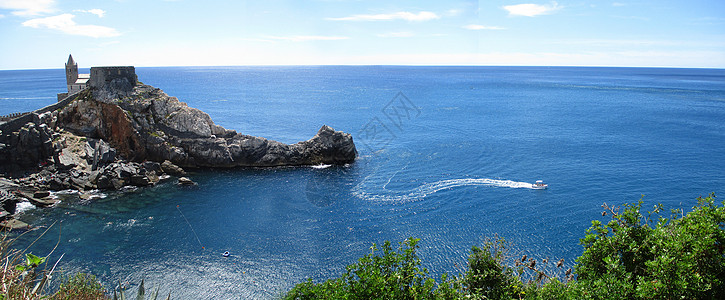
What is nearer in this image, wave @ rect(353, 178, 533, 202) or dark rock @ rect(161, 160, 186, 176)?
wave @ rect(353, 178, 533, 202)

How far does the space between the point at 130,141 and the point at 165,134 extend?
17.0 ft

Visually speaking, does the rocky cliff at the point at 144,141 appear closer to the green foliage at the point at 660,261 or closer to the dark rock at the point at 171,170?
the dark rock at the point at 171,170

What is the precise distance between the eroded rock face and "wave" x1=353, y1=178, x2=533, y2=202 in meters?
17.1

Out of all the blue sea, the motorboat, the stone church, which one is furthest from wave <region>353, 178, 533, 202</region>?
the stone church

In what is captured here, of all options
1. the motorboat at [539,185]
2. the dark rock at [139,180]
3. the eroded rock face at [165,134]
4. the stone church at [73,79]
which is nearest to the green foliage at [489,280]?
the motorboat at [539,185]

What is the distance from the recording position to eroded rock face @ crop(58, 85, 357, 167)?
65.1m

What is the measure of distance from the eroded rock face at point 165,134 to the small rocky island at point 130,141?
13 centimetres

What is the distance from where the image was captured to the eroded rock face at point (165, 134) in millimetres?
65062

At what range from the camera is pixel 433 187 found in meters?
57.0

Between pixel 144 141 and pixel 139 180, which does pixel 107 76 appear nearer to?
pixel 144 141

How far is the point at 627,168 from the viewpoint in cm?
6331

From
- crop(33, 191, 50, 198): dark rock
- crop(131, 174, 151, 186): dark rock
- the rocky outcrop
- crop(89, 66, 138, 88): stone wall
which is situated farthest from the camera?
crop(89, 66, 138, 88): stone wall

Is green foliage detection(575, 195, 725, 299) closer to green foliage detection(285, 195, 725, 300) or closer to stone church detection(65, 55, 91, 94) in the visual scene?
green foliage detection(285, 195, 725, 300)

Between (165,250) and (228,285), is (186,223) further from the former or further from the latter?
(228,285)
